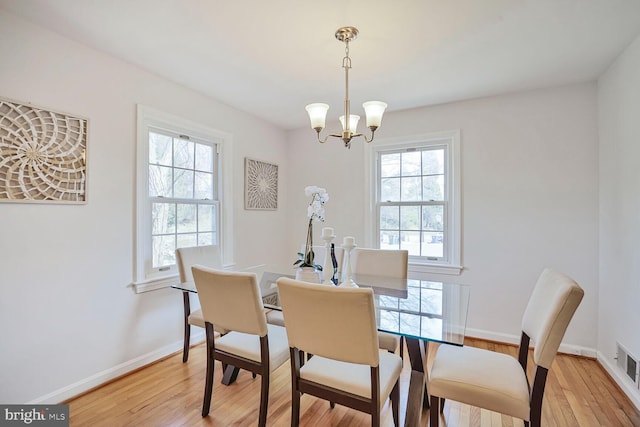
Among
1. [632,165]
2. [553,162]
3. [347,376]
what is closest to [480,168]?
[553,162]

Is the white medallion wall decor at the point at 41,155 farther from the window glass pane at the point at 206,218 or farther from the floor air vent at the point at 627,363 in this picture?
the floor air vent at the point at 627,363

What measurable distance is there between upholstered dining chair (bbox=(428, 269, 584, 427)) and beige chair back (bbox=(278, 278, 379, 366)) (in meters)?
0.46

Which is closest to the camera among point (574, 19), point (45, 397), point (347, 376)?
point (347, 376)

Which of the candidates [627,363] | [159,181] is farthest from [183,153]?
→ [627,363]

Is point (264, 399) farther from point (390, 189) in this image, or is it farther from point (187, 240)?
point (390, 189)

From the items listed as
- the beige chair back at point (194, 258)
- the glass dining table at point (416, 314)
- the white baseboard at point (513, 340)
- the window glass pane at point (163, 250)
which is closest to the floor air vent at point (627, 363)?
the white baseboard at point (513, 340)

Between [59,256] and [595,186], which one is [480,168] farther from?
[59,256]

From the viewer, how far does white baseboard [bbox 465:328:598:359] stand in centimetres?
269

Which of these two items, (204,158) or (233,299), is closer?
(233,299)

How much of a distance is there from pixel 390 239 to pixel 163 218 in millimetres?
2330

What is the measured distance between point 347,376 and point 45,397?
6.36ft

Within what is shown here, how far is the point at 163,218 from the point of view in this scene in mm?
2736

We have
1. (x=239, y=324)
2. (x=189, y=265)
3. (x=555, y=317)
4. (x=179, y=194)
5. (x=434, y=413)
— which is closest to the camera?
(x=555, y=317)

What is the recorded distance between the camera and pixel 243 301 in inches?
64.9
